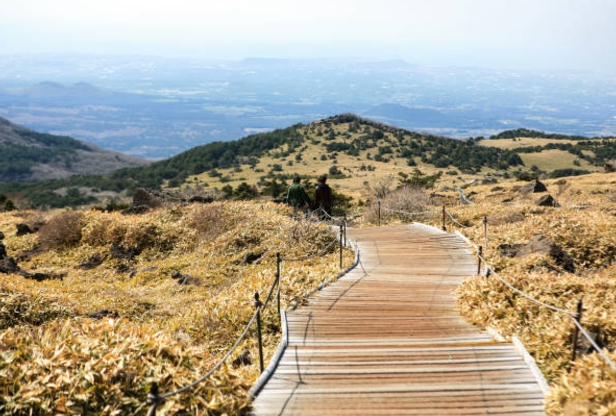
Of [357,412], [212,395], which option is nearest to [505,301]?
[357,412]

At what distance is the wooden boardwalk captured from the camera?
209 inches

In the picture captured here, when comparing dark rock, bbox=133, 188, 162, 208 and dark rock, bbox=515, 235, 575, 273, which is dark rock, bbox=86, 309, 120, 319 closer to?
dark rock, bbox=515, 235, 575, 273

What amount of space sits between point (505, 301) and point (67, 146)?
167185 mm

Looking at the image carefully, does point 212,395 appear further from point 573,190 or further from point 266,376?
point 573,190

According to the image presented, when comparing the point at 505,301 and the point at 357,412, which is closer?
the point at 357,412

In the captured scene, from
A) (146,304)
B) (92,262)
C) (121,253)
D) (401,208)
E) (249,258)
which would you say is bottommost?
(92,262)

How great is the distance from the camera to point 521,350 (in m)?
6.54

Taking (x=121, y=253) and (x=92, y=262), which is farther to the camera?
(x=121, y=253)

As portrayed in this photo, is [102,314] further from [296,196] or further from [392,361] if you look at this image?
[296,196]

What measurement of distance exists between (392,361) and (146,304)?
720 centimetres

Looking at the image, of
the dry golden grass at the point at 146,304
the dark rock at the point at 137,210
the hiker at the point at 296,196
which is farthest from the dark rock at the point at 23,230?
the hiker at the point at 296,196

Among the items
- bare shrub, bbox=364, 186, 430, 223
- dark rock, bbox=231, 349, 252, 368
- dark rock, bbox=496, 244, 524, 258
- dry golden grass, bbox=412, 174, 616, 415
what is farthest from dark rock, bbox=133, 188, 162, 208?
dark rock, bbox=231, 349, 252, 368

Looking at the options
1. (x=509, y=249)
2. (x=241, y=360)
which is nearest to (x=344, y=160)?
(x=509, y=249)

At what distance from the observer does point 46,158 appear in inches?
5285
